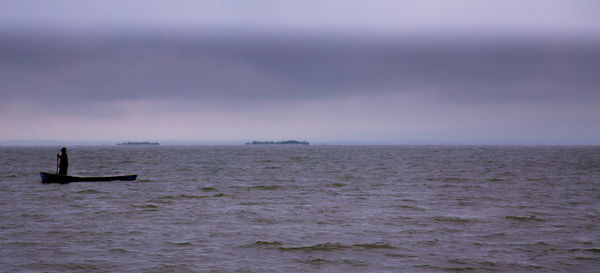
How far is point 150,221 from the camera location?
19.7 metres

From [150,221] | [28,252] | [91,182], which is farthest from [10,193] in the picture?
[28,252]

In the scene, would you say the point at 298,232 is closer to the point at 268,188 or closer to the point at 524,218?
the point at 524,218

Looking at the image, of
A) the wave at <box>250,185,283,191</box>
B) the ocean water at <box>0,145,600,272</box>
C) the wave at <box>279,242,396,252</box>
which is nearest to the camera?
the ocean water at <box>0,145,600,272</box>

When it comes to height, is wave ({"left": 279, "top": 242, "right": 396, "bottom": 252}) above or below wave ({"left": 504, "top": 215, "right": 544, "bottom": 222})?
below

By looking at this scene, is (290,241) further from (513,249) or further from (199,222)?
(513,249)

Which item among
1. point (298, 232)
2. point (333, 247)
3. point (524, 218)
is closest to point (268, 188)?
point (298, 232)

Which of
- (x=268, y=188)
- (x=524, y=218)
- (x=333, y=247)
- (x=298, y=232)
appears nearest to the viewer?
(x=333, y=247)

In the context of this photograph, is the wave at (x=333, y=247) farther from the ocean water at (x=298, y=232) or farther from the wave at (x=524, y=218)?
the wave at (x=524, y=218)

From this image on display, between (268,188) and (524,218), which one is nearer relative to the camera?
(524,218)

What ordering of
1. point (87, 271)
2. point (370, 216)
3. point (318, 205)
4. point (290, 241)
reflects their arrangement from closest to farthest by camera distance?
point (87, 271)
point (290, 241)
point (370, 216)
point (318, 205)

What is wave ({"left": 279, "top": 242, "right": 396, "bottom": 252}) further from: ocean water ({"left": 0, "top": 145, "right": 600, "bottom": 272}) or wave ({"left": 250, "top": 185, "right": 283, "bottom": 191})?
wave ({"left": 250, "top": 185, "right": 283, "bottom": 191})

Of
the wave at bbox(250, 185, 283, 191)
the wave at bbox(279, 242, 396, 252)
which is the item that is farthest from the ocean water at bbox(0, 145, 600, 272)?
the wave at bbox(250, 185, 283, 191)

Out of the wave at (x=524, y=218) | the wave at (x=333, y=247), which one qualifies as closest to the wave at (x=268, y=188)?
the wave at (x=524, y=218)

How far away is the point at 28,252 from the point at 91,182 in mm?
26515
